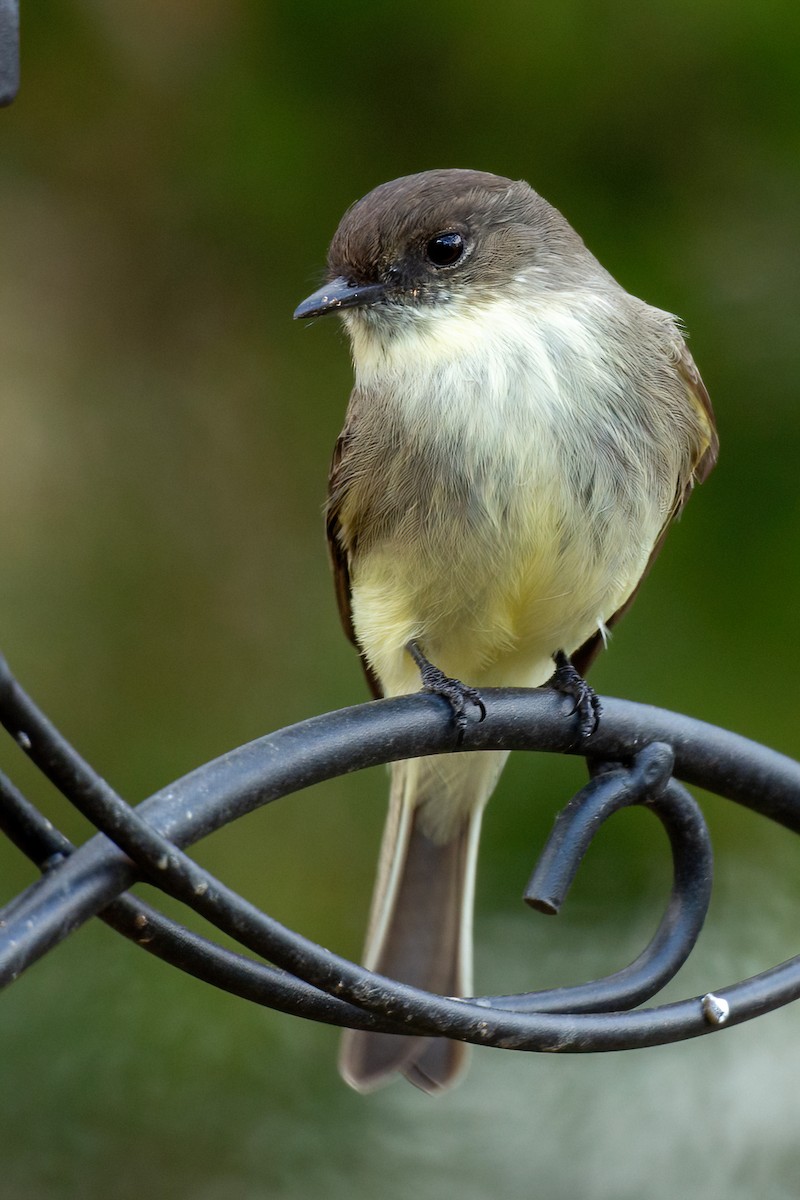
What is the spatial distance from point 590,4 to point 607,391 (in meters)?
0.87

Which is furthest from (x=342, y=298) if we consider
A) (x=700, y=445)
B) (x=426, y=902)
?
(x=426, y=902)

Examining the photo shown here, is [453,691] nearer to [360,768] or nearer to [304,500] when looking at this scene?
[360,768]

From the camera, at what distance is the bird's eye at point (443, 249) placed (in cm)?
290

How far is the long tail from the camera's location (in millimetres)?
2717

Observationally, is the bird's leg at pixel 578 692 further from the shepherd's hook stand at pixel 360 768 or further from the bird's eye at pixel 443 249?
the bird's eye at pixel 443 249

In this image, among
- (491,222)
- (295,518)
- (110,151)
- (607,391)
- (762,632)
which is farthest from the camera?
(295,518)

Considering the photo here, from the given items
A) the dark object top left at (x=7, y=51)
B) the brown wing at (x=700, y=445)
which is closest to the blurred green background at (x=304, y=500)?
the brown wing at (x=700, y=445)

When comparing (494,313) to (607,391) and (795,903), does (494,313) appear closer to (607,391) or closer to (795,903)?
(607,391)

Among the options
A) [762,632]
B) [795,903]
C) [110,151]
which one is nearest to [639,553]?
[762,632]

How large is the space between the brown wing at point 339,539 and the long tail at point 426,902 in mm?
277

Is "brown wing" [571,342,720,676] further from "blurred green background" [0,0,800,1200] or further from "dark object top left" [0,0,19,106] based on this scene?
"dark object top left" [0,0,19,106]

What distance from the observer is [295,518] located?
3693mm

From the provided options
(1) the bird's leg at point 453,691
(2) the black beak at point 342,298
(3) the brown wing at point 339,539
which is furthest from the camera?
(3) the brown wing at point 339,539

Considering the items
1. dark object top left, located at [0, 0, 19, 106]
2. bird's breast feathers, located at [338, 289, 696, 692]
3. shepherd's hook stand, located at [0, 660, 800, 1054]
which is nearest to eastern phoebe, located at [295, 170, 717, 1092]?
bird's breast feathers, located at [338, 289, 696, 692]
